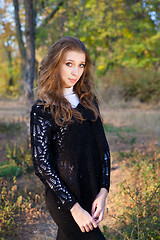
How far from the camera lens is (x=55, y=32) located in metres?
5.54

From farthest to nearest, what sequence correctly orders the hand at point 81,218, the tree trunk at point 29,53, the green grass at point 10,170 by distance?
the tree trunk at point 29,53 < the green grass at point 10,170 < the hand at point 81,218

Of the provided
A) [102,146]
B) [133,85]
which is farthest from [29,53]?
[133,85]

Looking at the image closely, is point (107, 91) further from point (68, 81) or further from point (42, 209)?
point (68, 81)

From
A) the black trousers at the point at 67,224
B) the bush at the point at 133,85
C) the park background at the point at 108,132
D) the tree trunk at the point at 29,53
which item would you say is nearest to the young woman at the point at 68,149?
the black trousers at the point at 67,224

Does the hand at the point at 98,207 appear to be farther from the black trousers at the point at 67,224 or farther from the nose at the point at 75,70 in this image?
the nose at the point at 75,70

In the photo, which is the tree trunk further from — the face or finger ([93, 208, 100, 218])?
finger ([93, 208, 100, 218])

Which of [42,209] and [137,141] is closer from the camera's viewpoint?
[42,209]

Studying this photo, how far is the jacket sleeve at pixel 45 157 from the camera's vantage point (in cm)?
141

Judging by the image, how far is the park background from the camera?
298 cm

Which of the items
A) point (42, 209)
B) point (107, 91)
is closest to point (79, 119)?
point (42, 209)

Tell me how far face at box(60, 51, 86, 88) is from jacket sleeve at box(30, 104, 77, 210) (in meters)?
0.27

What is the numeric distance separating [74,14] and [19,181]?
12.7 feet

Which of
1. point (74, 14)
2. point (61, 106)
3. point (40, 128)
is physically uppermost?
point (74, 14)

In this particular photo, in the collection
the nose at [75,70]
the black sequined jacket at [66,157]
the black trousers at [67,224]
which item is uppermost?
the nose at [75,70]
